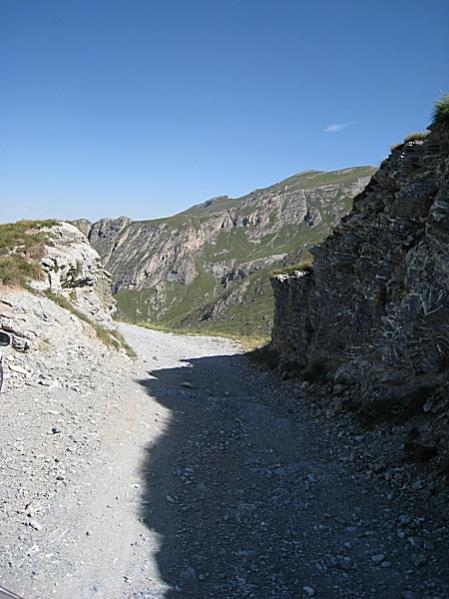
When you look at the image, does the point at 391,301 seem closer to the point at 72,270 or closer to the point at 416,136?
the point at 416,136

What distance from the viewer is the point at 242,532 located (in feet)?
28.6

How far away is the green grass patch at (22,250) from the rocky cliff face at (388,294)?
14.7 m

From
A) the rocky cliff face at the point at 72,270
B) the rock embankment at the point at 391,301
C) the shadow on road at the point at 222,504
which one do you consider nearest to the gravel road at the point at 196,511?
the shadow on road at the point at 222,504

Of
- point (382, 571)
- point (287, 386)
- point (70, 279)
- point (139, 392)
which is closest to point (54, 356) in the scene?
point (139, 392)

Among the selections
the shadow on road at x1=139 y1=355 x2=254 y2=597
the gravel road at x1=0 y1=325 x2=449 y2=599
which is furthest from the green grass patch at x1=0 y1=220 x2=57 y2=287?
the shadow on road at x1=139 y1=355 x2=254 y2=597

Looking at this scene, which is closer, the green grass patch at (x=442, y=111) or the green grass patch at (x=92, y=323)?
the green grass patch at (x=442, y=111)

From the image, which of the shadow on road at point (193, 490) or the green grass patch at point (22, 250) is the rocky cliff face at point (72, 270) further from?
the shadow on road at point (193, 490)

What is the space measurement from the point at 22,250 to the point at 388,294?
63.4 ft

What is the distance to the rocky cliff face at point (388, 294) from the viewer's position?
13.5m

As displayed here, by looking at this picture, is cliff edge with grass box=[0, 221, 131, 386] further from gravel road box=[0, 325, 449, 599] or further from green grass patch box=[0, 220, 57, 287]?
gravel road box=[0, 325, 449, 599]

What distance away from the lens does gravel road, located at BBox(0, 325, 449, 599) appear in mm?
7180

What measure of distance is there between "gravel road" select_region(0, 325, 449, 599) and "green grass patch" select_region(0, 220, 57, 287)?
27.2 ft

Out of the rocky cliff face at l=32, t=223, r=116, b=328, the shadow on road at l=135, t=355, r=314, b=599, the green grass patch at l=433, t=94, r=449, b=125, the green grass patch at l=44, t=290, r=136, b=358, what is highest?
the green grass patch at l=433, t=94, r=449, b=125

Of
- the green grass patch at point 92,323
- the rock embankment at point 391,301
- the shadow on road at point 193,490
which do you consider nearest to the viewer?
the shadow on road at point 193,490
